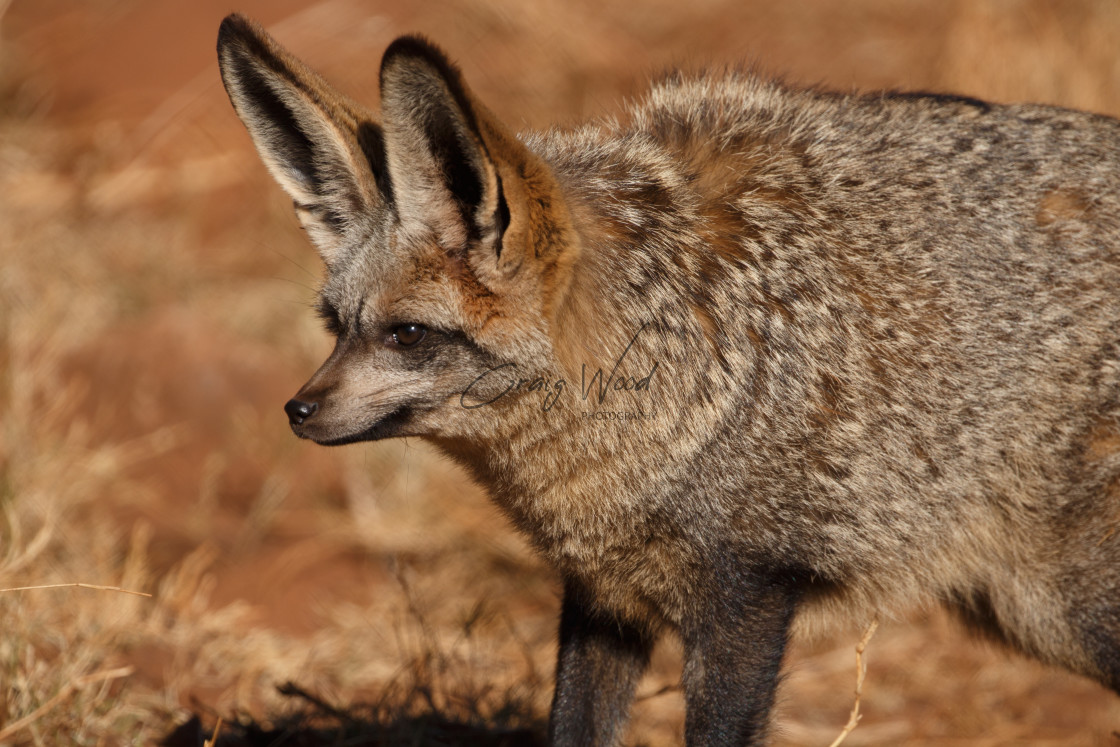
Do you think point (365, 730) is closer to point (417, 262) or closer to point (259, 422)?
point (417, 262)

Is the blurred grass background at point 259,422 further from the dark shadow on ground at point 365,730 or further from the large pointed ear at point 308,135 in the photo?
the large pointed ear at point 308,135

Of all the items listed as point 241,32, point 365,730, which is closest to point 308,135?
point 241,32

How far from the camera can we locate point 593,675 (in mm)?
4000

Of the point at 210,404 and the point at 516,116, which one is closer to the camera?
the point at 210,404

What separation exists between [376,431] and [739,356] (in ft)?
3.85

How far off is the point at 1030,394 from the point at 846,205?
883 mm

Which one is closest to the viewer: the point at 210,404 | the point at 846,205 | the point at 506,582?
the point at 846,205

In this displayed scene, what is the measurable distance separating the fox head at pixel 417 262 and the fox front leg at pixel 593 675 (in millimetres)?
991

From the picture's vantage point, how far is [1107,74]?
8117mm

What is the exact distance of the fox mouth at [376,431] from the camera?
10.8ft

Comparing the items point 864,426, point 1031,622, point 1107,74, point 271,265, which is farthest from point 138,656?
point 1107,74

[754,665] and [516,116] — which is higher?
[516,116]

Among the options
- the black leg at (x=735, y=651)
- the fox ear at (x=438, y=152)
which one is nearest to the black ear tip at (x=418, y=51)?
the fox ear at (x=438, y=152)

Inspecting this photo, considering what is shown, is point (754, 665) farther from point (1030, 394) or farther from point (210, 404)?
point (210, 404)
